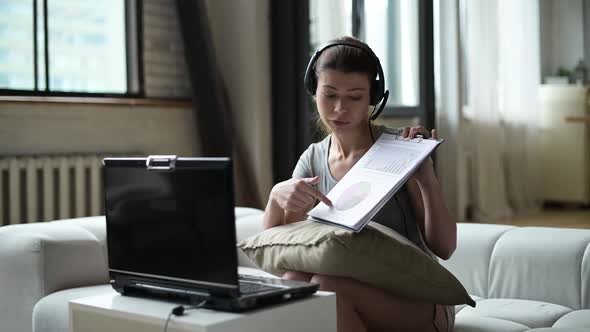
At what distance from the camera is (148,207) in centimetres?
129

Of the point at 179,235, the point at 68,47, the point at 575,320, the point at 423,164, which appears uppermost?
the point at 68,47

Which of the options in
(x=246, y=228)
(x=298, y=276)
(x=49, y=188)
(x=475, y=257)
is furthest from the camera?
(x=49, y=188)

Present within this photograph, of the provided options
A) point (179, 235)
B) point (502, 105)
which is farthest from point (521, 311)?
point (502, 105)

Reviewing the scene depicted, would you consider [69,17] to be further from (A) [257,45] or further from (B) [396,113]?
(B) [396,113]

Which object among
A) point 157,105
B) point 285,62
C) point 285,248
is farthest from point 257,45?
point 285,248

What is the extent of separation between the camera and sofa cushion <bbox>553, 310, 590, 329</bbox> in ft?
5.72

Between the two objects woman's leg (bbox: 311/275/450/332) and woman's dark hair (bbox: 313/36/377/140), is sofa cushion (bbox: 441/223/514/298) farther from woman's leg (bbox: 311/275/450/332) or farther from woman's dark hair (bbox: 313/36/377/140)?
woman's dark hair (bbox: 313/36/377/140)

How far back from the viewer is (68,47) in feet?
12.3

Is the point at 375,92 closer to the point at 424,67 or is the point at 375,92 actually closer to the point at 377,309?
the point at 377,309

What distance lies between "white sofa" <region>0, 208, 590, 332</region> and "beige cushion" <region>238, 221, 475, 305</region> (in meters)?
0.34

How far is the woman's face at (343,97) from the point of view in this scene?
5.33 ft

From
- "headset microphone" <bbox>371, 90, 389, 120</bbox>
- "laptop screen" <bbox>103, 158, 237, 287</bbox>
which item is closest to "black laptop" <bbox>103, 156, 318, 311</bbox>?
"laptop screen" <bbox>103, 158, 237, 287</bbox>

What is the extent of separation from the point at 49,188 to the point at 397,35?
2.08m

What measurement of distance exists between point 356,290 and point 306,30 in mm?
2769
